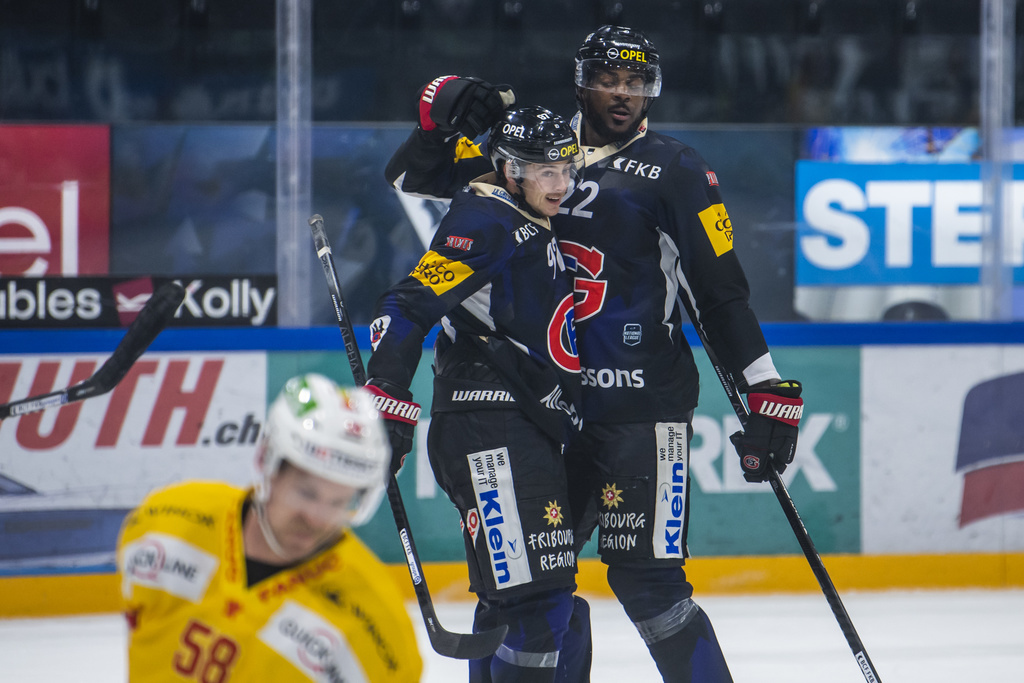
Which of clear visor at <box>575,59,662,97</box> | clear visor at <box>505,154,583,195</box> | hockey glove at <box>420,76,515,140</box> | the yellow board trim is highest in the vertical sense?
clear visor at <box>575,59,662,97</box>

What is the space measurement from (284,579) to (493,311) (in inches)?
37.9

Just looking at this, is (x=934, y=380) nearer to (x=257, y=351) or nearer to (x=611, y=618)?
(x=611, y=618)

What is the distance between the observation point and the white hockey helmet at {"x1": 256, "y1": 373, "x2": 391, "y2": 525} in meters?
1.09

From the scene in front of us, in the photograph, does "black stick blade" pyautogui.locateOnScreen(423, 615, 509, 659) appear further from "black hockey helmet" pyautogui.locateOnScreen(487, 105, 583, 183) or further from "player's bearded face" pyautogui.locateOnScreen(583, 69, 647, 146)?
"player's bearded face" pyautogui.locateOnScreen(583, 69, 647, 146)

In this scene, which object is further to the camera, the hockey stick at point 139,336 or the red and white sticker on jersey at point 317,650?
the hockey stick at point 139,336

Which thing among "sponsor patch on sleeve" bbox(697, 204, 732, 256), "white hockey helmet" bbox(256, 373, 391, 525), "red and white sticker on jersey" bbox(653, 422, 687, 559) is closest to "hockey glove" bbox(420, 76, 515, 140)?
"sponsor patch on sleeve" bbox(697, 204, 732, 256)

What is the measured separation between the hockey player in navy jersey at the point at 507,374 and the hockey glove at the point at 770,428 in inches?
13.8

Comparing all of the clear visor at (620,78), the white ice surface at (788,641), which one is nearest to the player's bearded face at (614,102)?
the clear visor at (620,78)

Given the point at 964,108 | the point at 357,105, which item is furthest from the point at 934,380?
the point at 357,105

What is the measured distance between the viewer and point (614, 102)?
7.24ft

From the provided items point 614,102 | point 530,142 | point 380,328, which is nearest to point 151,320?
point 380,328

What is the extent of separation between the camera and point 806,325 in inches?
160

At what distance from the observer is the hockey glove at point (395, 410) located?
1.88m

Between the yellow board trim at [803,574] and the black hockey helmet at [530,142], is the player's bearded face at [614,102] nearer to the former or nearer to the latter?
the black hockey helmet at [530,142]
